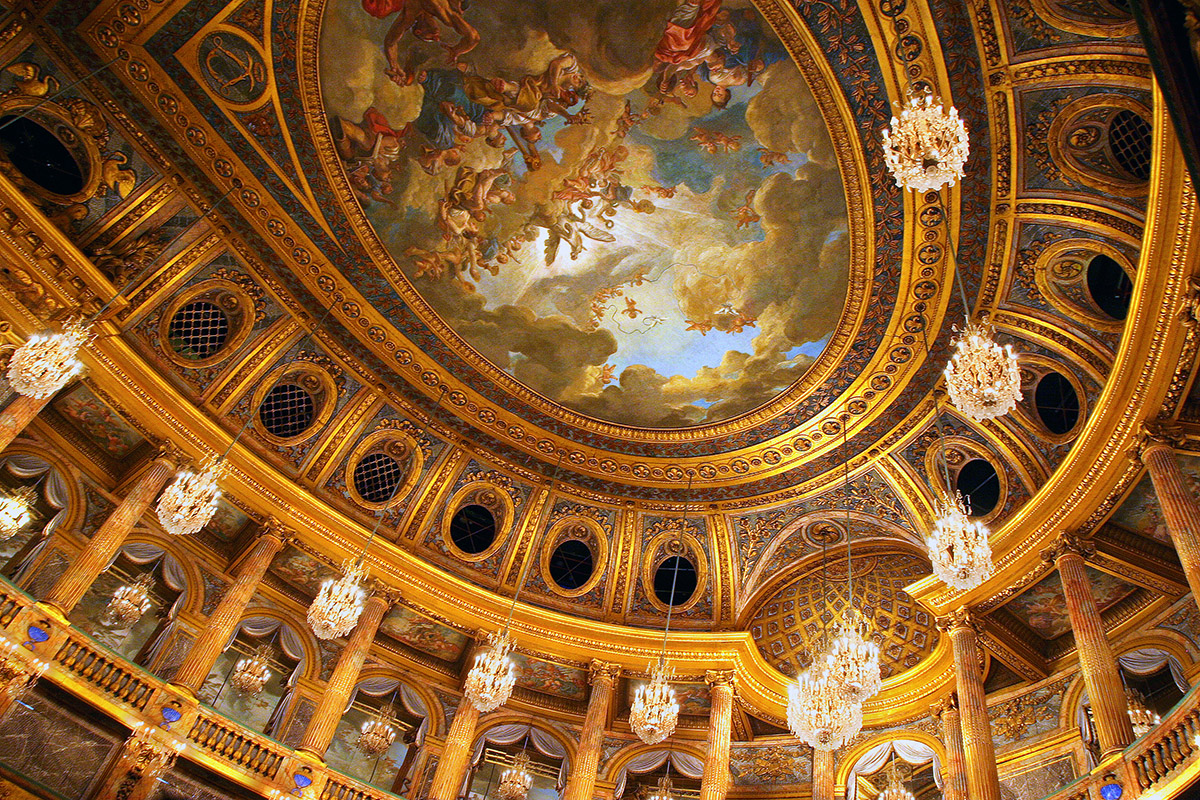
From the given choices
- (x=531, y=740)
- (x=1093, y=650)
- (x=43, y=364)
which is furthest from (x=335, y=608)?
(x=1093, y=650)

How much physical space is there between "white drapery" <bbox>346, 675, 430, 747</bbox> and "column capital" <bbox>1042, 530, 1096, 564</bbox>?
11.9 m

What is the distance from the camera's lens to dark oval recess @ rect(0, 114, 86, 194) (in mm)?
13695

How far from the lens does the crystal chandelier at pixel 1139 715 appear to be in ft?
42.2

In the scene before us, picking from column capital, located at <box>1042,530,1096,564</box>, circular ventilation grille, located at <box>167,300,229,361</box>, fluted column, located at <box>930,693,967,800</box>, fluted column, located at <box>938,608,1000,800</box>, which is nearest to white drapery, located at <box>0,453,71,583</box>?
circular ventilation grille, located at <box>167,300,229,361</box>

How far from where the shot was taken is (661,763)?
57.1ft

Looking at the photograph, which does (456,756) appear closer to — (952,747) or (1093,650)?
(952,747)

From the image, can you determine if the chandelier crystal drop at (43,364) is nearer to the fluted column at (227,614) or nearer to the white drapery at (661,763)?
the fluted column at (227,614)

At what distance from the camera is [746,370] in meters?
17.6

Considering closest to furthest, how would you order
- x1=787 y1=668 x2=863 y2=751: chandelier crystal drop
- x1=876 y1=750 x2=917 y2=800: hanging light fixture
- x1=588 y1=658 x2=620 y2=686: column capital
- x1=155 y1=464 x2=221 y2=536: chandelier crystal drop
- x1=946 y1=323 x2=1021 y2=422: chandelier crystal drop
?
x1=946 y1=323 x2=1021 y2=422: chandelier crystal drop, x1=787 y1=668 x2=863 y2=751: chandelier crystal drop, x1=155 y1=464 x2=221 y2=536: chandelier crystal drop, x1=876 y1=750 x2=917 y2=800: hanging light fixture, x1=588 y1=658 x2=620 y2=686: column capital

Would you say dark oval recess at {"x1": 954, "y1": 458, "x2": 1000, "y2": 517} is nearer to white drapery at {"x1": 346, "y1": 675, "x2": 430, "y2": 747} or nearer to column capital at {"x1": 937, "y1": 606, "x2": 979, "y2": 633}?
column capital at {"x1": 937, "y1": 606, "x2": 979, "y2": 633}

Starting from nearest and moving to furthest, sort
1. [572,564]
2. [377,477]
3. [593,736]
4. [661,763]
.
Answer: [593,736], [661,763], [377,477], [572,564]

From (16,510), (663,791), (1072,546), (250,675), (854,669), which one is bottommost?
(250,675)

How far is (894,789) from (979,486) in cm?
578

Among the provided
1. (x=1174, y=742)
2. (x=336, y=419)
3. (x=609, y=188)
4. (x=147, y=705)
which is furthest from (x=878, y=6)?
(x=147, y=705)
